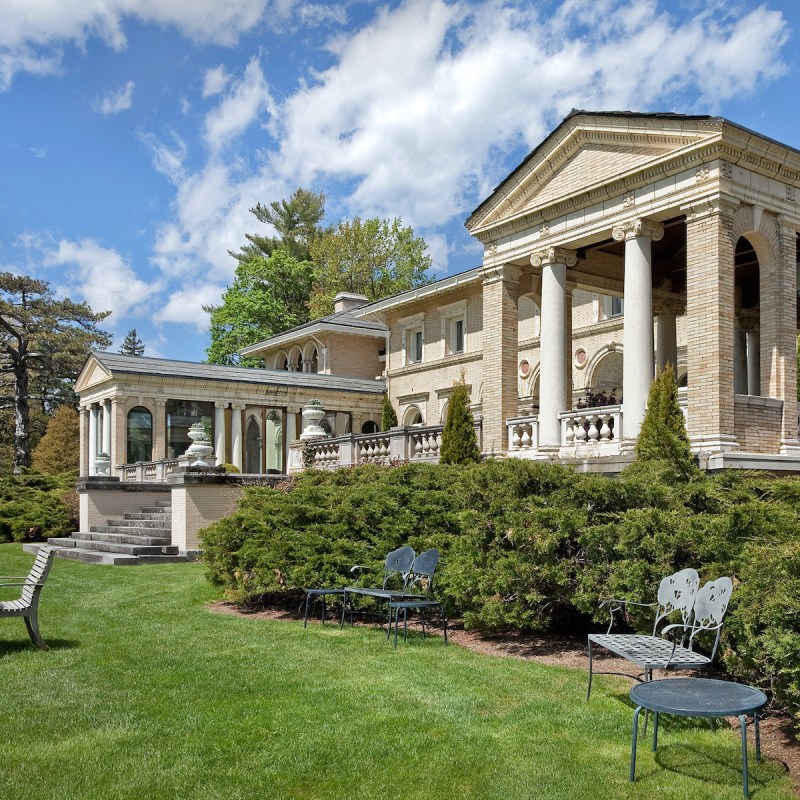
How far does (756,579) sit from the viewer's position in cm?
636

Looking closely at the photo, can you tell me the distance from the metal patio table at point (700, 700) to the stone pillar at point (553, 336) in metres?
12.2

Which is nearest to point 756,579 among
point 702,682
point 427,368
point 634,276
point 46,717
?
point 702,682

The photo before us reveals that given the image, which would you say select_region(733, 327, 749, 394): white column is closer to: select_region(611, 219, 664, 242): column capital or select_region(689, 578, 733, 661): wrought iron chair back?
select_region(611, 219, 664, 242): column capital

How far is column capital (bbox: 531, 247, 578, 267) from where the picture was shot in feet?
59.8

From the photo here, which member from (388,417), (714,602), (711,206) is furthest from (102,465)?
(714,602)

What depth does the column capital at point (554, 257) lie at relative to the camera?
18.2m

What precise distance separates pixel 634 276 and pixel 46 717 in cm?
1335

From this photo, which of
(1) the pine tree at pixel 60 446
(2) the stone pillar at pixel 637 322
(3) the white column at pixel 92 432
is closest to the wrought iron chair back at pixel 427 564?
(2) the stone pillar at pixel 637 322

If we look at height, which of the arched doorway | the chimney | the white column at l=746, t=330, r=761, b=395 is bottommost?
the arched doorway

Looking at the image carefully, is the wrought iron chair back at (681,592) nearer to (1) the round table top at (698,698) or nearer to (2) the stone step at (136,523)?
(1) the round table top at (698,698)

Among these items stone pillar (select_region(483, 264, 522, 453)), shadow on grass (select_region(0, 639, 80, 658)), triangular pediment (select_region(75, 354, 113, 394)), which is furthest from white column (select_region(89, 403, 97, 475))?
shadow on grass (select_region(0, 639, 80, 658))

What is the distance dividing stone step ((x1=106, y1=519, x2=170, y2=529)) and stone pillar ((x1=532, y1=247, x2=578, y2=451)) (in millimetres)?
10955

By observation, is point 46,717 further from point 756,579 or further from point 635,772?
point 756,579

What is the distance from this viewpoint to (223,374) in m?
36.7
